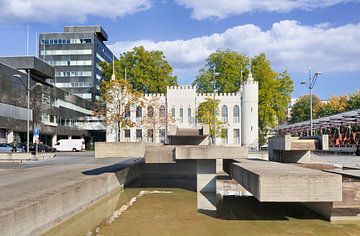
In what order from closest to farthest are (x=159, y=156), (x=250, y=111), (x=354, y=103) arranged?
(x=159, y=156), (x=250, y=111), (x=354, y=103)

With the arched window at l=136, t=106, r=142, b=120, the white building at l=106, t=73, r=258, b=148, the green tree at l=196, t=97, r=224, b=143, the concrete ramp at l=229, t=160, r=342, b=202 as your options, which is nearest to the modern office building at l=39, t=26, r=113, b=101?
the arched window at l=136, t=106, r=142, b=120

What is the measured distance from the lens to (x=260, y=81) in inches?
2499

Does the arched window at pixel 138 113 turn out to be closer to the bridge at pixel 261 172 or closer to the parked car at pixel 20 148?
the parked car at pixel 20 148

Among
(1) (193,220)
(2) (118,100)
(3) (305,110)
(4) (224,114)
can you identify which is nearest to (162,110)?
(2) (118,100)

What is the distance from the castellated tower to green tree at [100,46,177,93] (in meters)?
16.0

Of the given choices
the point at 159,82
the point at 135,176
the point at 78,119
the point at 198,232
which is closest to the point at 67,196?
the point at 198,232

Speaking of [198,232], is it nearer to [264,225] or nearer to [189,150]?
[264,225]

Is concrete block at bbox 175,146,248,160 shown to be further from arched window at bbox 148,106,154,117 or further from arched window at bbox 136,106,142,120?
arched window at bbox 136,106,142,120

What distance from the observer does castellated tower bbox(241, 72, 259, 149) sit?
196ft

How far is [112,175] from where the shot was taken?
19.3 m

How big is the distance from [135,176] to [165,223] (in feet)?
44.5

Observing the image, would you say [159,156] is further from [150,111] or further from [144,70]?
[144,70]

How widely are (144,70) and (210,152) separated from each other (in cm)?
5442

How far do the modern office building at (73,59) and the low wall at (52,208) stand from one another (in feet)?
281
